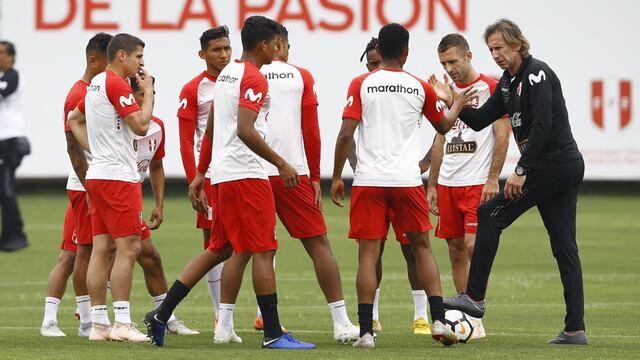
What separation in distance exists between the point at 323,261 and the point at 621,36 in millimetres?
25081

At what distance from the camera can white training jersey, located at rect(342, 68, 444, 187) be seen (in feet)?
34.0

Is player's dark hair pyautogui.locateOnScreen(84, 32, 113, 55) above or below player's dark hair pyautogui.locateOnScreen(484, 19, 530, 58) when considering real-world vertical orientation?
below

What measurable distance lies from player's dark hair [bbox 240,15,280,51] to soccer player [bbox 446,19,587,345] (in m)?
1.66

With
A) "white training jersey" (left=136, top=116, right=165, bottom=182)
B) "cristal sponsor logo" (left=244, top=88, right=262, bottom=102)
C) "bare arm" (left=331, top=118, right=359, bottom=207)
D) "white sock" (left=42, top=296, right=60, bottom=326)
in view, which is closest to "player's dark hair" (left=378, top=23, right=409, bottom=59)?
"bare arm" (left=331, top=118, right=359, bottom=207)

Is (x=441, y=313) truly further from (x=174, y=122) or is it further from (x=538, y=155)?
(x=174, y=122)

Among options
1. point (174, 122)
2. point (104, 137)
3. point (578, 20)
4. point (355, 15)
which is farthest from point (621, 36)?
point (104, 137)

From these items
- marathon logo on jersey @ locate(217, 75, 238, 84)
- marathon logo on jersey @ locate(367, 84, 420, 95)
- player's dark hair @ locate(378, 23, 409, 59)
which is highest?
player's dark hair @ locate(378, 23, 409, 59)

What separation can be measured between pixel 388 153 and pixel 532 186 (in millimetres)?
1092

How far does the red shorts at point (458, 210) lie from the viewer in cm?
1180

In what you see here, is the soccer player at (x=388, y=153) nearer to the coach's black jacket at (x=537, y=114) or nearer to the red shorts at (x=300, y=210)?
the red shorts at (x=300, y=210)

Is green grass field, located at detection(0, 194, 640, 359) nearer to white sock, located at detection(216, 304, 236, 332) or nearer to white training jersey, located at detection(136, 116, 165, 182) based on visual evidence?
white sock, located at detection(216, 304, 236, 332)

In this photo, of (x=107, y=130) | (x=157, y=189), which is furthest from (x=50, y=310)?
(x=107, y=130)

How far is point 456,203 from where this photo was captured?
1192 cm

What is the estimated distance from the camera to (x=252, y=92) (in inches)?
387
